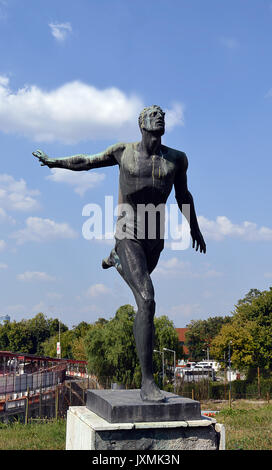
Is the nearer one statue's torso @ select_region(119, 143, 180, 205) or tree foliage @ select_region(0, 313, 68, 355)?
statue's torso @ select_region(119, 143, 180, 205)

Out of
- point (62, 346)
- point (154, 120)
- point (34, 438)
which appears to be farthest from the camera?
point (62, 346)

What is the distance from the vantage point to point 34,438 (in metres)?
7.15

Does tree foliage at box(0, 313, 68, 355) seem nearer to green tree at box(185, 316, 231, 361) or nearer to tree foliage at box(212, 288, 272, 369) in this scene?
green tree at box(185, 316, 231, 361)

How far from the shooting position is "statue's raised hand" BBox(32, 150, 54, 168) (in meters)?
4.97

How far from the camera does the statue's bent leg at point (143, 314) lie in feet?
12.9

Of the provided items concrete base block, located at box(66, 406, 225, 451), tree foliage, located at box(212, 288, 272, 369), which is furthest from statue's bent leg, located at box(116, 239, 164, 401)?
tree foliage, located at box(212, 288, 272, 369)

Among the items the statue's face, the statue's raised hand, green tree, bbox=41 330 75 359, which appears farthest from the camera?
green tree, bbox=41 330 75 359

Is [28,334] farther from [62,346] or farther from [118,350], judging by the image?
[118,350]

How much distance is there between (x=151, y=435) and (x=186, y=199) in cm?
259

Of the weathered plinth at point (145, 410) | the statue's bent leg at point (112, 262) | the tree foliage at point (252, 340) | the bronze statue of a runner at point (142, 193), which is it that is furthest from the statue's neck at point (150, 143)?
the tree foliage at point (252, 340)

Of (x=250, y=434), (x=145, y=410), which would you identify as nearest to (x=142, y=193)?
(x=145, y=410)

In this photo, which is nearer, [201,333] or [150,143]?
[150,143]

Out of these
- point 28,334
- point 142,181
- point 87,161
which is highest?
point 87,161
